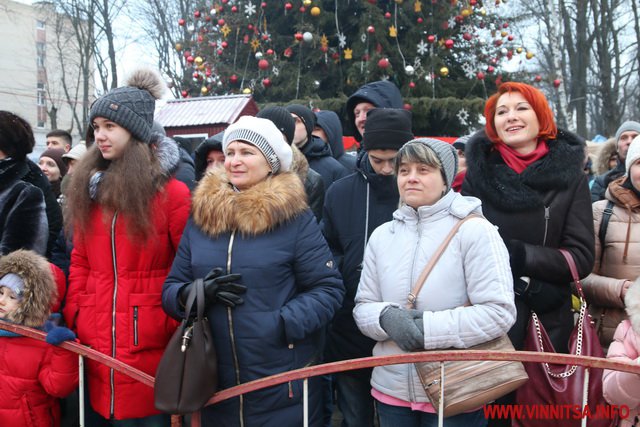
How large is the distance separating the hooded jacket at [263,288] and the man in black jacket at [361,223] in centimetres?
52

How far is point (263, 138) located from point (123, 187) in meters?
0.74

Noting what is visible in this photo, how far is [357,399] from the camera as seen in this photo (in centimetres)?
302

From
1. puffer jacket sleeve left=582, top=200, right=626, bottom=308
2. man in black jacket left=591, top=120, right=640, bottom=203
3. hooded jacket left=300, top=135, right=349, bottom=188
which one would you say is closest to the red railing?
puffer jacket sleeve left=582, top=200, right=626, bottom=308

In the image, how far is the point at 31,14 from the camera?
39.2m

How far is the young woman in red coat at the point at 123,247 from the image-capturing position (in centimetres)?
260

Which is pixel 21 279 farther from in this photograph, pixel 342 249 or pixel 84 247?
pixel 342 249

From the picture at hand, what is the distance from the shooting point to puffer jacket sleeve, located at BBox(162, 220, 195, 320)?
2.38 metres

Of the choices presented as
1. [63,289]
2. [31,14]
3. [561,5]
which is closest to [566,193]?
[63,289]

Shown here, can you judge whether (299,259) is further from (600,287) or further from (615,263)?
(615,263)

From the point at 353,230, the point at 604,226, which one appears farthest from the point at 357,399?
the point at 604,226

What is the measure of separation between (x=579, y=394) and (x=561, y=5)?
22.7 metres

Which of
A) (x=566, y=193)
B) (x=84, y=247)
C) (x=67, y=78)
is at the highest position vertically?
(x=67, y=78)

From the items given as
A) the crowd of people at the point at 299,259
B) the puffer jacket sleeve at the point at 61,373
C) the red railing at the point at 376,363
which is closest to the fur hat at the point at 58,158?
the crowd of people at the point at 299,259

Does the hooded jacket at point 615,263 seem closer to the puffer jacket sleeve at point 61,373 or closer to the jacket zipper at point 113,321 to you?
the jacket zipper at point 113,321
